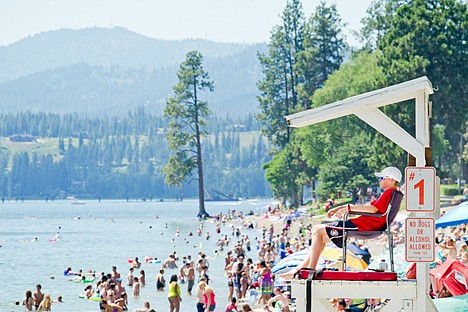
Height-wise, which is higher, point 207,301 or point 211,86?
point 211,86

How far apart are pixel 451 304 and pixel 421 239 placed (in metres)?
3.61

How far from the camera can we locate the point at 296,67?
85438mm

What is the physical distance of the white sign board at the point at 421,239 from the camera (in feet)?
28.5

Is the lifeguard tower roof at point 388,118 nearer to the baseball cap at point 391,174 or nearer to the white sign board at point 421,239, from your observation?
the baseball cap at point 391,174

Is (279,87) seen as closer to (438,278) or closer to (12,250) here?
(12,250)

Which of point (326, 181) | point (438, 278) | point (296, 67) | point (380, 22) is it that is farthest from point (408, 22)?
point (438, 278)

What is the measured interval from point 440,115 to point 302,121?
44.0 m

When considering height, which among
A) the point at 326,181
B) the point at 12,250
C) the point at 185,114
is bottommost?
the point at 12,250

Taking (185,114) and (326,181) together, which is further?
(185,114)

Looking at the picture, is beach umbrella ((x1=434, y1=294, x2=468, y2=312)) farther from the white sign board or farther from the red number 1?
the red number 1

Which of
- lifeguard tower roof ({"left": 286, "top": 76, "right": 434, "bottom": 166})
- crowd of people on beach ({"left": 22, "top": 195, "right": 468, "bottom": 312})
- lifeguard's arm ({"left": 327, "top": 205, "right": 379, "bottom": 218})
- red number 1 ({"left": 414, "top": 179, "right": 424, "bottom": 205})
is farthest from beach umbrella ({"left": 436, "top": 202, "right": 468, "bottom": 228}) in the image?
red number 1 ({"left": 414, "top": 179, "right": 424, "bottom": 205})

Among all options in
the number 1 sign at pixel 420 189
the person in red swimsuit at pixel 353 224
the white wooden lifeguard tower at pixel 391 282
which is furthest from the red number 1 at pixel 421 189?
the person in red swimsuit at pixel 353 224

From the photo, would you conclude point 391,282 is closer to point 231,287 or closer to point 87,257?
point 231,287

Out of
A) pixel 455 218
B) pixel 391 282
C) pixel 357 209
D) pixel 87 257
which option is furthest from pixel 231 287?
pixel 87 257
